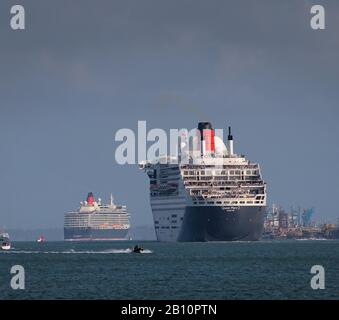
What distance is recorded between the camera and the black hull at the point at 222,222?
19362cm

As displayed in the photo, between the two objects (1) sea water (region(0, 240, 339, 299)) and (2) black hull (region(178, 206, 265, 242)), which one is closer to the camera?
(1) sea water (region(0, 240, 339, 299))

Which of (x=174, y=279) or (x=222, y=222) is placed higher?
(x=222, y=222)

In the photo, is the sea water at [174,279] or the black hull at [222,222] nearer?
the sea water at [174,279]

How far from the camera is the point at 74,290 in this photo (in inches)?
3361

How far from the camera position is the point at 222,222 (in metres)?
194

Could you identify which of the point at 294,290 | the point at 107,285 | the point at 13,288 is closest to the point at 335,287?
the point at 294,290

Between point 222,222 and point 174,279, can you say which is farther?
point 222,222

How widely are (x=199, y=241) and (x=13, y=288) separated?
366ft

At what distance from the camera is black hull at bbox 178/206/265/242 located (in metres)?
194
